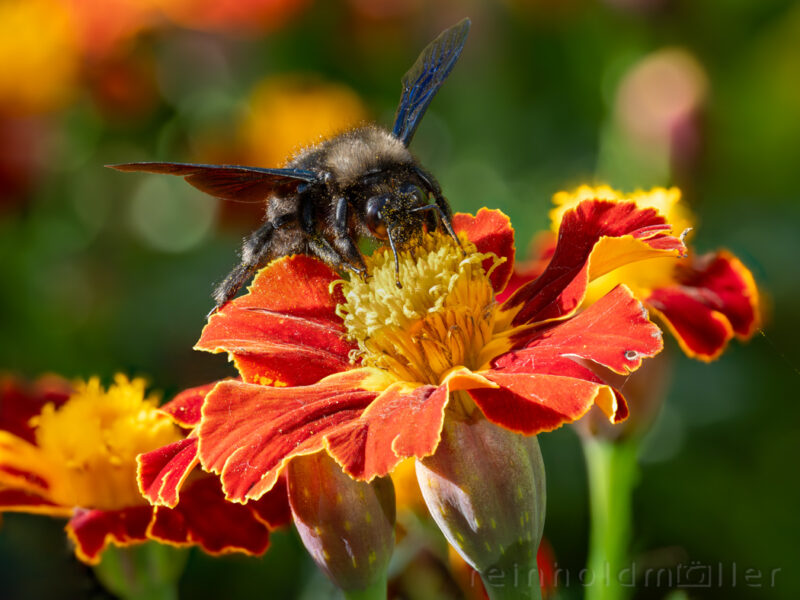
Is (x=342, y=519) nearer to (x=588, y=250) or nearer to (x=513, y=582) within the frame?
(x=513, y=582)

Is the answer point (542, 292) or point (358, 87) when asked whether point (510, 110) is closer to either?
point (358, 87)

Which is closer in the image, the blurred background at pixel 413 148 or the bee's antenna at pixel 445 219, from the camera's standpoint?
the bee's antenna at pixel 445 219

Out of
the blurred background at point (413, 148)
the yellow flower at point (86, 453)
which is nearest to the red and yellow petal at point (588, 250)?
the yellow flower at point (86, 453)

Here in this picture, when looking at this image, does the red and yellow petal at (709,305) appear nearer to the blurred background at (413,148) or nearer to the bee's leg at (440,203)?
the bee's leg at (440,203)

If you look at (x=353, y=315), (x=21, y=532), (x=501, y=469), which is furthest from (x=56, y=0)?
(x=501, y=469)

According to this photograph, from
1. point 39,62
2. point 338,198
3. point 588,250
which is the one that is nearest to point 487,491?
point 588,250

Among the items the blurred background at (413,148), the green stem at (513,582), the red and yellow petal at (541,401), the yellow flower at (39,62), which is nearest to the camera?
the red and yellow petal at (541,401)

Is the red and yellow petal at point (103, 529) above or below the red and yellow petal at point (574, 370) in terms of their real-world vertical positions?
below

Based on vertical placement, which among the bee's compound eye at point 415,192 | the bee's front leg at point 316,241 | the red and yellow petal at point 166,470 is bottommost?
the red and yellow petal at point 166,470
